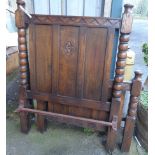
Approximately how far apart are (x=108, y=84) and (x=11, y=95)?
1.52 m

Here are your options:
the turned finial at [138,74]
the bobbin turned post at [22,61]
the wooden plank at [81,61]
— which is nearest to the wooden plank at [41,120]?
the bobbin turned post at [22,61]

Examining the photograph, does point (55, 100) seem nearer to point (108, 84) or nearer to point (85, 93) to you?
point (85, 93)

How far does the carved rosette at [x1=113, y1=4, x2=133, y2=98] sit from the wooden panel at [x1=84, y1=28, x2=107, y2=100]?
0.12 m

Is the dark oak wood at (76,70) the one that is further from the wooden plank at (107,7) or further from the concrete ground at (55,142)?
the wooden plank at (107,7)

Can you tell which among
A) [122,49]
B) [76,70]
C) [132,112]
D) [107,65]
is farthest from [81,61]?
[132,112]

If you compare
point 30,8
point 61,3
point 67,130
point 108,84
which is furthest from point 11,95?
point 108,84

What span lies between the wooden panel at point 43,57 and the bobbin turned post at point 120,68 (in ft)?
1.80

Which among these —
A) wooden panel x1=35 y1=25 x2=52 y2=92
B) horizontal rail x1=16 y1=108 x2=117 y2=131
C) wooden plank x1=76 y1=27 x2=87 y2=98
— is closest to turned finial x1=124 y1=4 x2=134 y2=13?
wooden plank x1=76 y1=27 x2=87 y2=98

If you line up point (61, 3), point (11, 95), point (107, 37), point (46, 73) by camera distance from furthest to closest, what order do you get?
1. point (11, 95)
2. point (61, 3)
3. point (46, 73)
4. point (107, 37)

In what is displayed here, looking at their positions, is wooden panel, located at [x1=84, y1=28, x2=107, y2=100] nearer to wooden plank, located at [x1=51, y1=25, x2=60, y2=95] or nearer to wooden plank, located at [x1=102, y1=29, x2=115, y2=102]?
wooden plank, located at [x1=102, y1=29, x2=115, y2=102]

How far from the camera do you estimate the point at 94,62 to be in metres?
1.46

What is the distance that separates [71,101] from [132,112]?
20.1 inches

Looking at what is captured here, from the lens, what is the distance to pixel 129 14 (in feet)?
4.12

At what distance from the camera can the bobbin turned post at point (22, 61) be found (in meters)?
1.49
